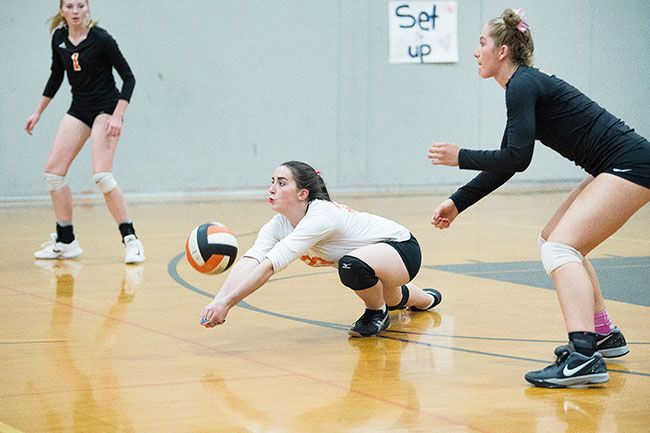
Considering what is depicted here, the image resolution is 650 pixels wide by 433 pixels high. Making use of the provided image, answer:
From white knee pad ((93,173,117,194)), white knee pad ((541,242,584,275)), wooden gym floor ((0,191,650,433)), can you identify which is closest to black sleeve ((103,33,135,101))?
white knee pad ((93,173,117,194))

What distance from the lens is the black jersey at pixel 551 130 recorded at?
4.31 meters

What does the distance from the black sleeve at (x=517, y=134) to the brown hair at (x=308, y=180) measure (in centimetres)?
96

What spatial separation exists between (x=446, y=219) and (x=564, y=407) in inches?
47.6

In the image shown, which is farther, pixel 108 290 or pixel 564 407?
pixel 108 290

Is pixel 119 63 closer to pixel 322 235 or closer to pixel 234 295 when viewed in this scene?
pixel 322 235

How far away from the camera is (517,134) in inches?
170

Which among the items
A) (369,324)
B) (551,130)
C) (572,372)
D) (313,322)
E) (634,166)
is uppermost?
(551,130)

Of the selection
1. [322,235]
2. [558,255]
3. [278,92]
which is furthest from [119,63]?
[278,92]

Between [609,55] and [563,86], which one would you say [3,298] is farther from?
[609,55]

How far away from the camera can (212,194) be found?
1238 centimetres

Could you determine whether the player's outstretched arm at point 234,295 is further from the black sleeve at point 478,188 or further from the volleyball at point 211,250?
the black sleeve at point 478,188

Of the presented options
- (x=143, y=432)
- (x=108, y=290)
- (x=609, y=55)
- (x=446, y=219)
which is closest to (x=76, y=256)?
(x=108, y=290)

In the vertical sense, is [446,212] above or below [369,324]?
above

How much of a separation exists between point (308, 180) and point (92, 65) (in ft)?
10.1
